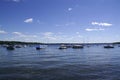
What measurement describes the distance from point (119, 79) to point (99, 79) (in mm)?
2991

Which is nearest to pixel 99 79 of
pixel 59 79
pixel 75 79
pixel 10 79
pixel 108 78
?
pixel 108 78

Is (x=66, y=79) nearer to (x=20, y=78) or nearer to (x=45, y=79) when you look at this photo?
(x=45, y=79)

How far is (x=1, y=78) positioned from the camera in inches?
1271

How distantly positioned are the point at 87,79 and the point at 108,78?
331 centimetres

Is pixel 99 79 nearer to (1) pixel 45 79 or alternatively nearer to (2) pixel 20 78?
(1) pixel 45 79

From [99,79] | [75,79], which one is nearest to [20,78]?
[75,79]

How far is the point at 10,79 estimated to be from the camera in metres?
31.8

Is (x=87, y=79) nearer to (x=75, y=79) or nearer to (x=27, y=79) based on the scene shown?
(x=75, y=79)

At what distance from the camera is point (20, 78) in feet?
106

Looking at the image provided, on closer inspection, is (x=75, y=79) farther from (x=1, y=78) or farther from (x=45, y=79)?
(x=1, y=78)

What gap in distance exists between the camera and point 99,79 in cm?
3136

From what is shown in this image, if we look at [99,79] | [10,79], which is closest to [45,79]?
[10,79]

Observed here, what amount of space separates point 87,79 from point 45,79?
6.56 meters

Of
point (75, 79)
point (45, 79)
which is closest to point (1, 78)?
point (45, 79)
